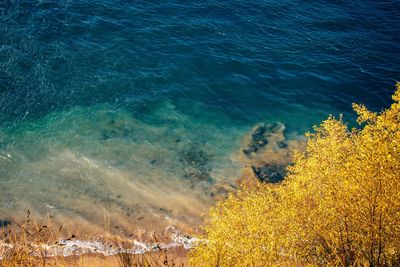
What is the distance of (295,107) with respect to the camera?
128 feet

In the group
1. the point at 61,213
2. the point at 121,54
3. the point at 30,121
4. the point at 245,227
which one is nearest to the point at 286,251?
the point at 245,227

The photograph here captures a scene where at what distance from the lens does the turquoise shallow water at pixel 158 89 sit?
28.0 m

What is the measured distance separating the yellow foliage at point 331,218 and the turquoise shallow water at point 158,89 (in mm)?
8653

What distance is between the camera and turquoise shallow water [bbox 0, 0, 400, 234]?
28.0 metres

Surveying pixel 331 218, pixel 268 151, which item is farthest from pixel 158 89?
pixel 331 218

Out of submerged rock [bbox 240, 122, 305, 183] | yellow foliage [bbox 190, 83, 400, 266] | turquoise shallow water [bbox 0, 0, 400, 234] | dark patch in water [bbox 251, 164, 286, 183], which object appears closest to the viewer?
yellow foliage [bbox 190, 83, 400, 266]

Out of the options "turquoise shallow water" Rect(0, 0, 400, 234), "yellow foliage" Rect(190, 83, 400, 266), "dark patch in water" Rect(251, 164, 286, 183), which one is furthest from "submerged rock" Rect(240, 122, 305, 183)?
"yellow foliage" Rect(190, 83, 400, 266)

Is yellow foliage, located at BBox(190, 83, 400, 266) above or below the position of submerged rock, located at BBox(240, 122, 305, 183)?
above

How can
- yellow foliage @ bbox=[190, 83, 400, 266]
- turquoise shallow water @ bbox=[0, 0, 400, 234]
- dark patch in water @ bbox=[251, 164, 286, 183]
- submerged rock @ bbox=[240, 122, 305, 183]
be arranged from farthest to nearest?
submerged rock @ bbox=[240, 122, 305, 183], dark patch in water @ bbox=[251, 164, 286, 183], turquoise shallow water @ bbox=[0, 0, 400, 234], yellow foliage @ bbox=[190, 83, 400, 266]

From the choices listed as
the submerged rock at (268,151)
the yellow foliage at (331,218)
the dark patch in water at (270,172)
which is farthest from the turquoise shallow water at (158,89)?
the yellow foliage at (331,218)

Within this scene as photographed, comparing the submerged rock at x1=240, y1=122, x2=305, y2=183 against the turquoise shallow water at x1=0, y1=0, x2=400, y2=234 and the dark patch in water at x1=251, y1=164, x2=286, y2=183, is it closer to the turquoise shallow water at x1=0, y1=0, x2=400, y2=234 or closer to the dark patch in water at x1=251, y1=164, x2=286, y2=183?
the dark patch in water at x1=251, y1=164, x2=286, y2=183

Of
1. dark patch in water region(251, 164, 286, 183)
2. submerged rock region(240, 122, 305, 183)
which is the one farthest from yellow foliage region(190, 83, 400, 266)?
submerged rock region(240, 122, 305, 183)

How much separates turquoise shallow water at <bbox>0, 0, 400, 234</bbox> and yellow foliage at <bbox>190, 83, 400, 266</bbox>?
8.65 metres

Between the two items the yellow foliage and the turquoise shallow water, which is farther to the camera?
the turquoise shallow water
